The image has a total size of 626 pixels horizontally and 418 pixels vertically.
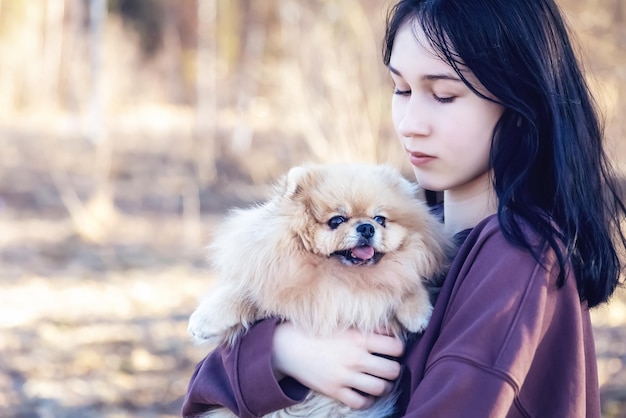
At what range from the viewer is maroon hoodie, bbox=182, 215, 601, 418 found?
4.35 feet

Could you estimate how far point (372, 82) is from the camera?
267 inches

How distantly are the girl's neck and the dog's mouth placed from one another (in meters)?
0.28

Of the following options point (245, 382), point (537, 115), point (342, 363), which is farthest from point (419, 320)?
point (537, 115)

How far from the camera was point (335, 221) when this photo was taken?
1.85 m

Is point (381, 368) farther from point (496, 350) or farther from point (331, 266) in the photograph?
point (496, 350)

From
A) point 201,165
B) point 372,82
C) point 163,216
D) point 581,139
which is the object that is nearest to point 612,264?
point 581,139

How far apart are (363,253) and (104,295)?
5.66m

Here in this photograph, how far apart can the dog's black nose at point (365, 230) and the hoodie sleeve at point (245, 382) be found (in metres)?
0.32

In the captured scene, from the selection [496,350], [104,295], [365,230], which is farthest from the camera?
[104,295]

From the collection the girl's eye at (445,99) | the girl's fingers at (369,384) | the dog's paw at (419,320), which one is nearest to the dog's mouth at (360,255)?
the dog's paw at (419,320)

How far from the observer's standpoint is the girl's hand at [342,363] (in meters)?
1.70

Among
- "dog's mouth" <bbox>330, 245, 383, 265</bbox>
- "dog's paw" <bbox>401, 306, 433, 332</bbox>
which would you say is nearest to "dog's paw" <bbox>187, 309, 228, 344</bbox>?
"dog's mouth" <bbox>330, 245, 383, 265</bbox>

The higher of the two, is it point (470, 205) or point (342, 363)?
point (470, 205)

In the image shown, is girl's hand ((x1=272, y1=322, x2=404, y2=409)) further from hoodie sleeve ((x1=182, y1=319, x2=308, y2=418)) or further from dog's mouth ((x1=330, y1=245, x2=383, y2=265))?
dog's mouth ((x1=330, y1=245, x2=383, y2=265))
